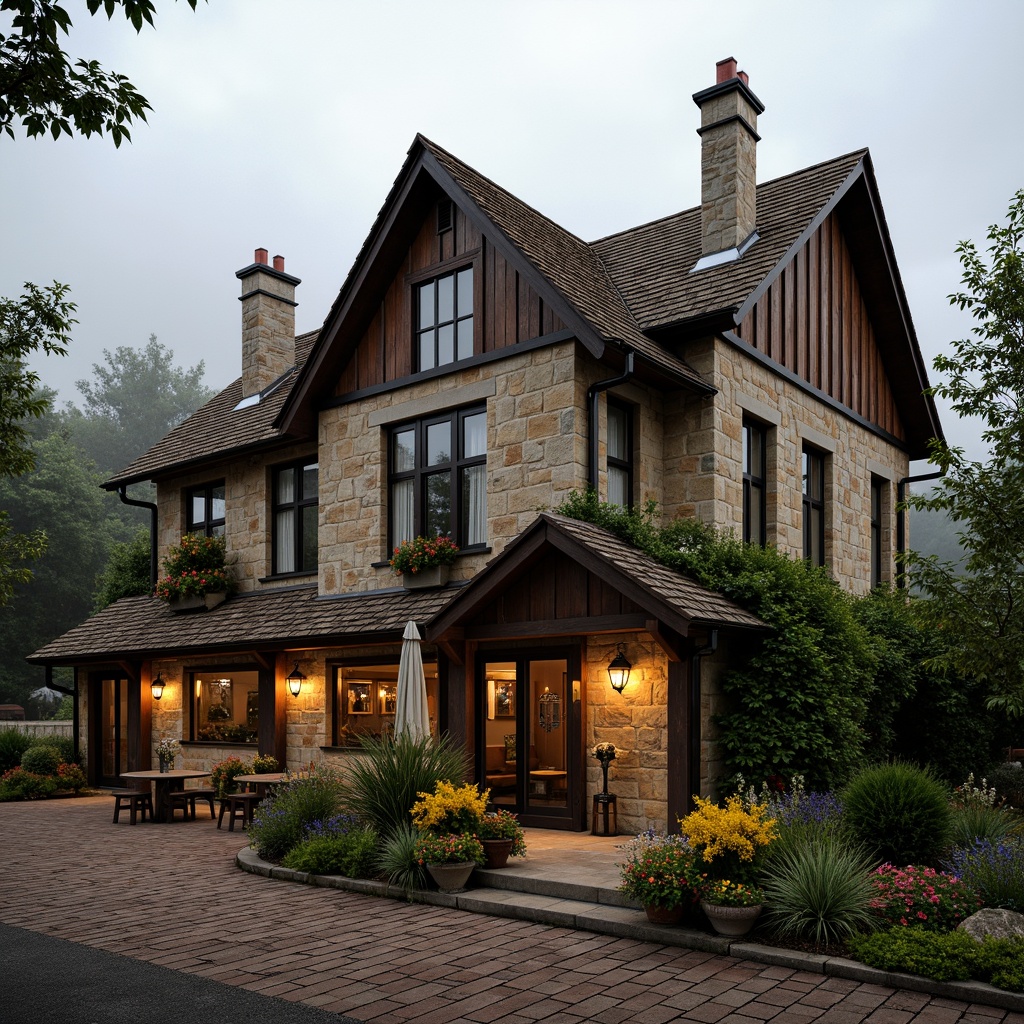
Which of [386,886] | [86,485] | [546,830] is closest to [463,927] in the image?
[386,886]

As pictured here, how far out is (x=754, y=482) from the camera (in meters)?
14.8

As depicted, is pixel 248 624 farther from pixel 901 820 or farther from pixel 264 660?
pixel 901 820

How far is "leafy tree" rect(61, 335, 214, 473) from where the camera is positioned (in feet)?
213

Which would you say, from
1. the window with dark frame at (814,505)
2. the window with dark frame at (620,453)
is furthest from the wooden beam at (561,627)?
the window with dark frame at (814,505)

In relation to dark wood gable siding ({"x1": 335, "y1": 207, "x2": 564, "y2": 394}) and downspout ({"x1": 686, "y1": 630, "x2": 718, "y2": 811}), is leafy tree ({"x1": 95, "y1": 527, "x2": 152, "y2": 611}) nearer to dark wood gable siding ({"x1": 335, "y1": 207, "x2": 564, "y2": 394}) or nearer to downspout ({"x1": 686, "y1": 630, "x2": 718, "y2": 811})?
dark wood gable siding ({"x1": 335, "y1": 207, "x2": 564, "y2": 394})

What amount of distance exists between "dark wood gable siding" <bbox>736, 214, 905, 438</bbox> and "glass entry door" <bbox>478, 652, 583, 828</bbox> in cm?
557

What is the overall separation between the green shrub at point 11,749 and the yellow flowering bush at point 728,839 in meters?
17.6

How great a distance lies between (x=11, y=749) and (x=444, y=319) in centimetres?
1378

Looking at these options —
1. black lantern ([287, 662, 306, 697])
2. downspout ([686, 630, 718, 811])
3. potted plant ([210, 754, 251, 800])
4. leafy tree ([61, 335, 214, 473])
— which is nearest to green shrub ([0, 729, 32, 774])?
potted plant ([210, 754, 251, 800])

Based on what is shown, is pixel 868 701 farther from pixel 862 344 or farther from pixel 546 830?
pixel 862 344

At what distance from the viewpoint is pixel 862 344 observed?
18500 mm

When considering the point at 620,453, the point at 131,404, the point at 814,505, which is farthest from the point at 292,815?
the point at 131,404

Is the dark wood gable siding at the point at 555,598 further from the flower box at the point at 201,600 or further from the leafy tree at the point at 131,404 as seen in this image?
the leafy tree at the point at 131,404

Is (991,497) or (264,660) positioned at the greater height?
(991,497)
